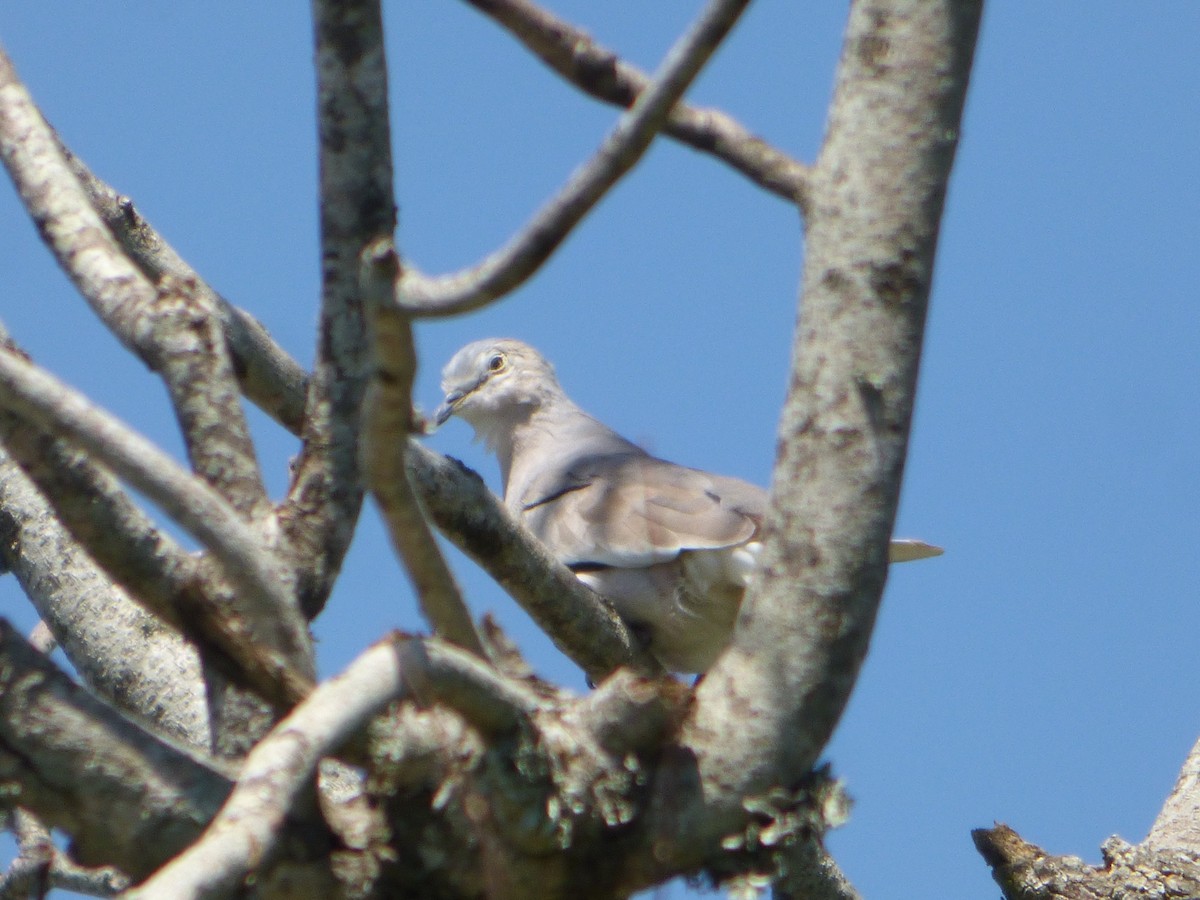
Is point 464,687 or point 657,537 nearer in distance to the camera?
point 464,687

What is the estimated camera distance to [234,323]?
3588mm

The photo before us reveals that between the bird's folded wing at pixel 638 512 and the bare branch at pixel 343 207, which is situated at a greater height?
the bird's folded wing at pixel 638 512

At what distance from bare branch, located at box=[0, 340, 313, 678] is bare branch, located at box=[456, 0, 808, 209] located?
100 cm

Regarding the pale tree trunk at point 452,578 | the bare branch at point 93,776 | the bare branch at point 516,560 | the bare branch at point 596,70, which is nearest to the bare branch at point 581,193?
the pale tree trunk at point 452,578

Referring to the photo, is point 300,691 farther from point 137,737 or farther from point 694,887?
point 694,887

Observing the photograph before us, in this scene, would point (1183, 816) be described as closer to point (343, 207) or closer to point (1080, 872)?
point (1080, 872)

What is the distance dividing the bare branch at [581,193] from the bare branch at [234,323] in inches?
67.8

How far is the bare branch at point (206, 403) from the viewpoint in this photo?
2.60 meters

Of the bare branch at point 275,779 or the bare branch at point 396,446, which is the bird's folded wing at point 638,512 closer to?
the bare branch at point 396,446

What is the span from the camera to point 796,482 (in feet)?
7.28

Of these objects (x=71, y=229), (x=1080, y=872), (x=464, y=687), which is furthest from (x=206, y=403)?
(x=1080, y=872)

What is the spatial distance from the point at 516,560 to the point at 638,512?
5.81 ft

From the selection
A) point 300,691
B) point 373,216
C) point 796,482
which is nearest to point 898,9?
point 796,482

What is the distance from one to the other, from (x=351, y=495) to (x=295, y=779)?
2.84 feet
